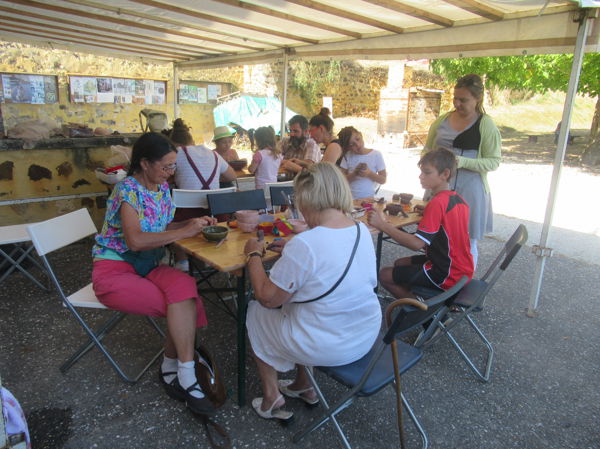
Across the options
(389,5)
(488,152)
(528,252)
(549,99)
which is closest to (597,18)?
(488,152)

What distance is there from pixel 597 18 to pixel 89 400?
163 inches

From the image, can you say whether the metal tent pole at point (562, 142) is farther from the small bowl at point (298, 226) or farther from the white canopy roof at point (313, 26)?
the small bowl at point (298, 226)

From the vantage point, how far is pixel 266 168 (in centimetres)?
452

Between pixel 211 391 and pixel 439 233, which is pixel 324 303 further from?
pixel 439 233

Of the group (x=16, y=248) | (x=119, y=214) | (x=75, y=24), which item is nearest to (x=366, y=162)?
(x=119, y=214)

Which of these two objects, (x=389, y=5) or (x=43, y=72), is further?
(x=43, y=72)

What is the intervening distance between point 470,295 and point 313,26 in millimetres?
3349

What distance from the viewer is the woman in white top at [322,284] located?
5.59 feet

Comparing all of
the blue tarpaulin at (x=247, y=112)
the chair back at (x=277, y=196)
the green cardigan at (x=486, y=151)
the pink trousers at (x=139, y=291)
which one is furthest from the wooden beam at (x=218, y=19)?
the blue tarpaulin at (x=247, y=112)

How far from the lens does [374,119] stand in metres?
16.6

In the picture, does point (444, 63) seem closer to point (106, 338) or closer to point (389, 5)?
point (389, 5)

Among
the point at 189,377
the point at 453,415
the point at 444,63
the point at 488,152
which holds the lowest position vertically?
the point at 453,415

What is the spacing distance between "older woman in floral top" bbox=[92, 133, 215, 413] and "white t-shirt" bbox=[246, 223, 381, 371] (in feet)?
1.62

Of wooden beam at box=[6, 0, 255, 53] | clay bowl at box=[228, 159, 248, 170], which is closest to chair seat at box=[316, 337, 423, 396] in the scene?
clay bowl at box=[228, 159, 248, 170]
